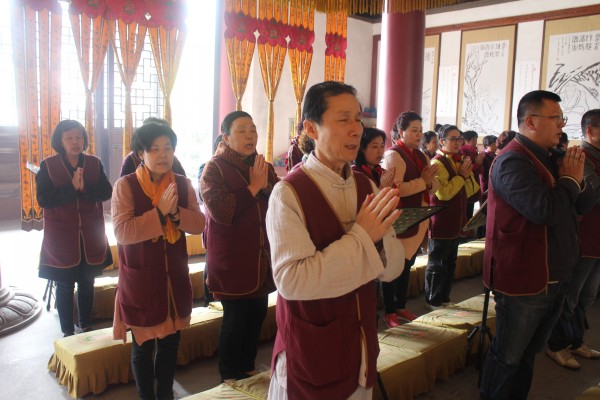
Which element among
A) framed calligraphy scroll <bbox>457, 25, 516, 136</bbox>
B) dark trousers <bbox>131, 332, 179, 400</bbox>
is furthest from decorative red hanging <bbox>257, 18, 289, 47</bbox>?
dark trousers <bbox>131, 332, 179, 400</bbox>

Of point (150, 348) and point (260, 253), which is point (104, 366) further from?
point (260, 253)

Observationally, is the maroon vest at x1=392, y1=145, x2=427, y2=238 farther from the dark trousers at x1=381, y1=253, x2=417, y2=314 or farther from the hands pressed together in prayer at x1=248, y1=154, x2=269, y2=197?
the hands pressed together in prayer at x1=248, y1=154, x2=269, y2=197

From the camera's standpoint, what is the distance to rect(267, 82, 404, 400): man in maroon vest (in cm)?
116

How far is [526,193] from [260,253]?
1187 mm

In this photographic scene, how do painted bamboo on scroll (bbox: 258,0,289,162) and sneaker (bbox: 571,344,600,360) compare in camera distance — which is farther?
painted bamboo on scroll (bbox: 258,0,289,162)

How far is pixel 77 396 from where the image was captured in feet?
7.80

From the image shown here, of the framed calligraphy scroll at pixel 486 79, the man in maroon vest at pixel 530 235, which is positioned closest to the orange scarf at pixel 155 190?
the man in maroon vest at pixel 530 235

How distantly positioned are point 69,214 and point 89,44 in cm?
225

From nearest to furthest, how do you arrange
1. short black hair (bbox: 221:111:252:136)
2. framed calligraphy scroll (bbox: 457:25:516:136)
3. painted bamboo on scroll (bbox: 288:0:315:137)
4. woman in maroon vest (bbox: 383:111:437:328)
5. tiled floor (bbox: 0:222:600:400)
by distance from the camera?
short black hair (bbox: 221:111:252:136) → tiled floor (bbox: 0:222:600:400) → woman in maroon vest (bbox: 383:111:437:328) → painted bamboo on scroll (bbox: 288:0:315:137) → framed calligraphy scroll (bbox: 457:25:516:136)

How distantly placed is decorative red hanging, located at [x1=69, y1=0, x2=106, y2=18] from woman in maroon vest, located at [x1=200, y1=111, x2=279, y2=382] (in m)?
2.74

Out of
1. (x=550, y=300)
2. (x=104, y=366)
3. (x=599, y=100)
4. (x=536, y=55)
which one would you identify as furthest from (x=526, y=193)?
(x=536, y=55)

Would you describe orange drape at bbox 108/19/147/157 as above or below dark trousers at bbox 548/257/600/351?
above

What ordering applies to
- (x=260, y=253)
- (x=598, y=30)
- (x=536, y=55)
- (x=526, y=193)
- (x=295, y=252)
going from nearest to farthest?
1. (x=295, y=252)
2. (x=526, y=193)
3. (x=260, y=253)
4. (x=598, y=30)
5. (x=536, y=55)

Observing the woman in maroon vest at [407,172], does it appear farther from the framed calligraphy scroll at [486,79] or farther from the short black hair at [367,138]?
the framed calligraphy scroll at [486,79]
